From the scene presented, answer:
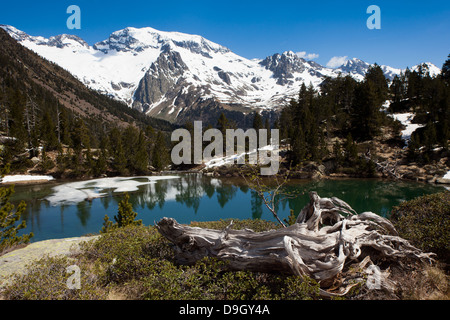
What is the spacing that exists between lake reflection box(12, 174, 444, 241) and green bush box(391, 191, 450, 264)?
10245 millimetres

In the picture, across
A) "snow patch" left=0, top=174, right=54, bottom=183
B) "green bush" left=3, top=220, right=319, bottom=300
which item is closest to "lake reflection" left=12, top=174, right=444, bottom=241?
"snow patch" left=0, top=174, right=54, bottom=183

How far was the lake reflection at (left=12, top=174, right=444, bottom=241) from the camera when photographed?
2314 cm

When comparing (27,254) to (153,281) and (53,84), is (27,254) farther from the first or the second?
(53,84)

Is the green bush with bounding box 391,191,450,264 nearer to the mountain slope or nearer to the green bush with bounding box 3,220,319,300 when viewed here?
the green bush with bounding box 3,220,319,300

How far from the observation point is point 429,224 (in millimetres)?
8500

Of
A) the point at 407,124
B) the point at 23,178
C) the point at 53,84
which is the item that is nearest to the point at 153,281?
the point at 23,178

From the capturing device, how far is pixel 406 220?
30.5 feet

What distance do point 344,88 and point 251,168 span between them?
70690mm

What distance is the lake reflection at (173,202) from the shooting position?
23.1 m

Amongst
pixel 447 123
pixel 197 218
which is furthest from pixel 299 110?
pixel 197 218
